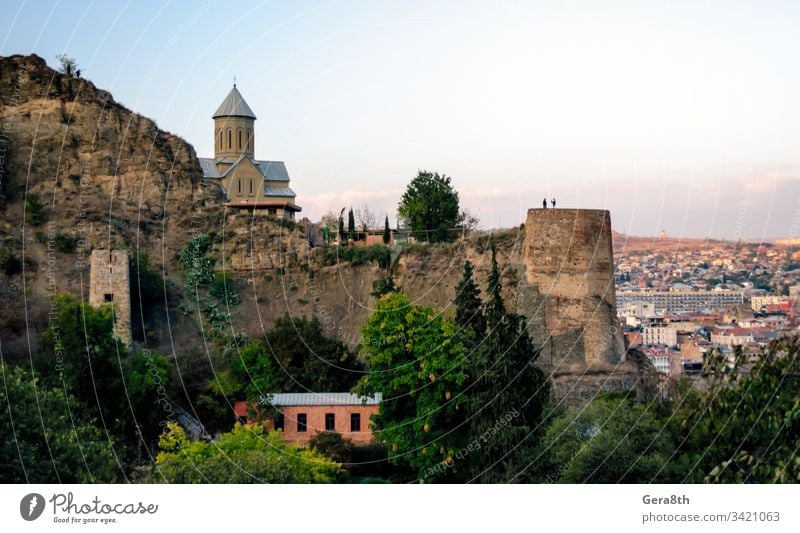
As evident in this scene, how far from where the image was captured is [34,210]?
3791 centimetres

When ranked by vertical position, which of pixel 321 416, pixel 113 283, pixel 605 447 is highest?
pixel 113 283

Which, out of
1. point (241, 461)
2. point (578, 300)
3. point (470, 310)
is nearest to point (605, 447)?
point (241, 461)

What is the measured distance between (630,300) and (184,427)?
13.0 metres

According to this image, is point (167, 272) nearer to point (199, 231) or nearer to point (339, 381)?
point (199, 231)

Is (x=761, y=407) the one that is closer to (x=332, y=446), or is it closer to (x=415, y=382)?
(x=415, y=382)

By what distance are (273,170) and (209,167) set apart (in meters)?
2.77

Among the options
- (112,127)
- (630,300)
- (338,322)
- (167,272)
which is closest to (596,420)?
(630,300)

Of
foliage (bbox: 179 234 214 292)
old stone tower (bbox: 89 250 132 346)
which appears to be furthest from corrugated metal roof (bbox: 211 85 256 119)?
old stone tower (bbox: 89 250 132 346)

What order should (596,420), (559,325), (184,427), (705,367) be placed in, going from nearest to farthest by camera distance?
(705,367) < (596,420) < (184,427) < (559,325)

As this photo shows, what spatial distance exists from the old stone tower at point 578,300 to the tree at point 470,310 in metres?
1.97

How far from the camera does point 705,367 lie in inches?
583

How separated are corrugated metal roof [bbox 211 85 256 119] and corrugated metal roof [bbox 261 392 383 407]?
18.9 metres

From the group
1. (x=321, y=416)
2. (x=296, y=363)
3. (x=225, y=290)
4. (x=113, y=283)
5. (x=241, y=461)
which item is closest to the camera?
(x=241, y=461)
